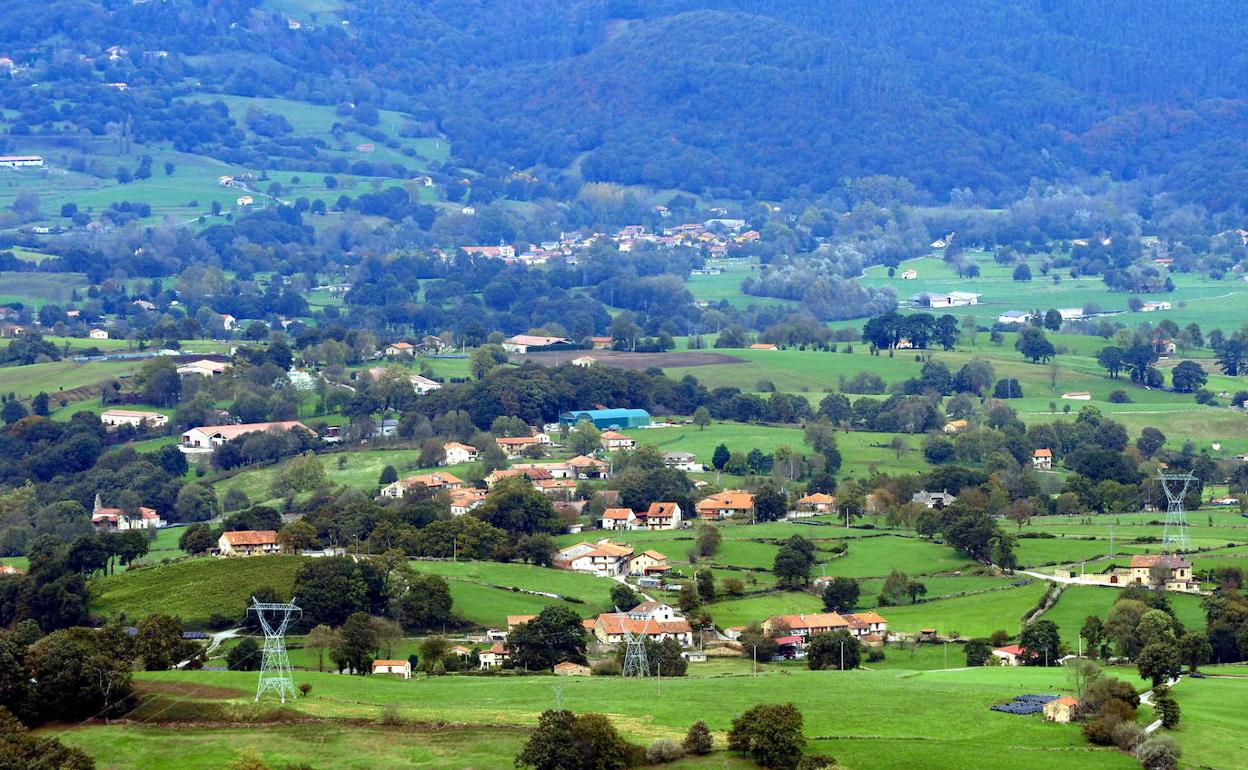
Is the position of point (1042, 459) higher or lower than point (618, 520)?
higher

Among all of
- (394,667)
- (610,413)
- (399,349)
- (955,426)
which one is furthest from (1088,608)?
(399,349)

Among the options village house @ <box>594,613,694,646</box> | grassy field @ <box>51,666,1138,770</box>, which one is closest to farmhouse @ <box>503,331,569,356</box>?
village house @ <box>594,613,694,646</box>

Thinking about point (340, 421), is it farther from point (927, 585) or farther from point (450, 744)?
point (450, 744)

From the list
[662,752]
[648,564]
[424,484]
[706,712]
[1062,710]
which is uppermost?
[424,484]

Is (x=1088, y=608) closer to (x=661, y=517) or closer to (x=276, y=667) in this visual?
(x=661, y=517)

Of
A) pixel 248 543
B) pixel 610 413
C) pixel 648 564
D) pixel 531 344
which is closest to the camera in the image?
pixel 648 564

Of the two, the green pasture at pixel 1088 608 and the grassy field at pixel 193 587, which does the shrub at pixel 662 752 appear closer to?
the green pasture at pixel 1088 608

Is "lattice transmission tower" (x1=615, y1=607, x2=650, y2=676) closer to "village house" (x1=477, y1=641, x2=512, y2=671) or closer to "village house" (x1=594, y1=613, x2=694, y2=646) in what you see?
"village house" (x1=594, y1=613, x2=694, y2=646)
